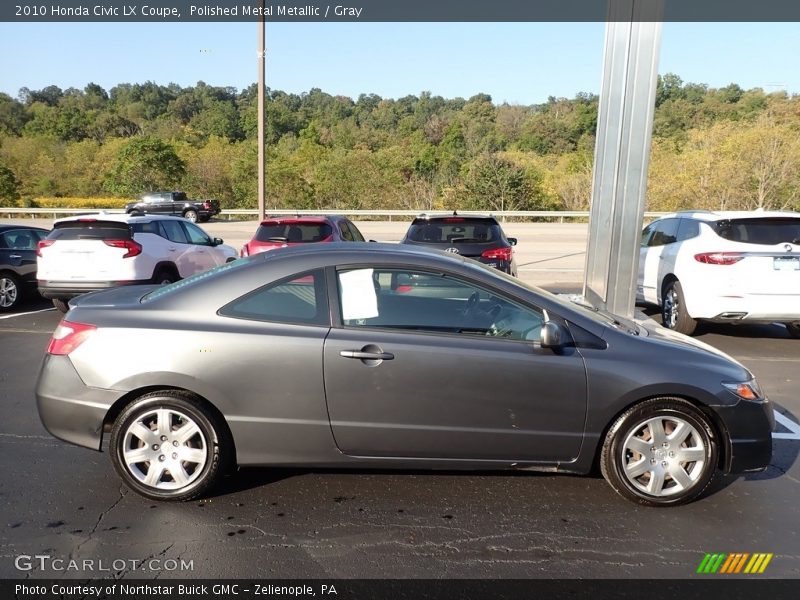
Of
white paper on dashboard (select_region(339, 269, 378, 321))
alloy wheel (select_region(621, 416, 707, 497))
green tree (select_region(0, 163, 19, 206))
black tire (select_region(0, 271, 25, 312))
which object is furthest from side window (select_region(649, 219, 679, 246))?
green tree (select_region(0, 163, 19, 206))

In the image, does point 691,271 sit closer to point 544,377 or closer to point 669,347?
point 669,347

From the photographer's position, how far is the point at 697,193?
36438 mm

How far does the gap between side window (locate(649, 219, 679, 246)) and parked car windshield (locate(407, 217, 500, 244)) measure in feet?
8.05

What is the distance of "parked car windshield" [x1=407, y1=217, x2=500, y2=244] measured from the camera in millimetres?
9117

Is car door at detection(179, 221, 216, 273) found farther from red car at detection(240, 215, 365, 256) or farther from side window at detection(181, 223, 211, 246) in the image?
red car at detection(240, 215, 365, 256)

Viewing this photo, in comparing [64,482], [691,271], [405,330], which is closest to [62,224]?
[64,482]

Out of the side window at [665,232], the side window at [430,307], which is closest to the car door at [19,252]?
the side window at [430,307]

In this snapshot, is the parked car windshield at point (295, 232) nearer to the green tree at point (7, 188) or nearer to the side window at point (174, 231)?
the side window at point (174, 231)

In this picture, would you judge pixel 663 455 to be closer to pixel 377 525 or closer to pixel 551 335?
pixel 551 335

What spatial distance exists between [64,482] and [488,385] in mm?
2731

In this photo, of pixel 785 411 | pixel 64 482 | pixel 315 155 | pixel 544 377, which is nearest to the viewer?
pixel 544 377

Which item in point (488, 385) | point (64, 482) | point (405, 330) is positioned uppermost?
point (405, 330)

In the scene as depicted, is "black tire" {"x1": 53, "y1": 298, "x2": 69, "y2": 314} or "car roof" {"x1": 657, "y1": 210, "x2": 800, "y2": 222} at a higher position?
"car roof" {"x1": 657, "y1": 210, "x2": 800, "y2": 222}

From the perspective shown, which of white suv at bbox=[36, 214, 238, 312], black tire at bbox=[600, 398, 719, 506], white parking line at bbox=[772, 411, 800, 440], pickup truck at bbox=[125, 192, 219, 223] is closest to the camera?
black tire at bbox=[600, 398, 719, 506]
